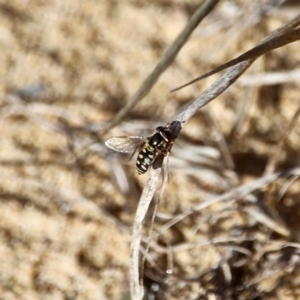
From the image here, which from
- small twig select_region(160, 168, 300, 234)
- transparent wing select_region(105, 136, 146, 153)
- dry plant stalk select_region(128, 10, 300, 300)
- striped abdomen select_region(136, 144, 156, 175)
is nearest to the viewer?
dry plant stalk select_region(128, 10, 300, 300)

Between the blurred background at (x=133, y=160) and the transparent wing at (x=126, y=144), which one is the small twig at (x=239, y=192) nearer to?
the blurred background at (x=133, y=160)

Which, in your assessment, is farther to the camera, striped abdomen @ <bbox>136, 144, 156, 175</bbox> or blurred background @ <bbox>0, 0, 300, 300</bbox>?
blurred background @ <bbox>0, 0, 300, 300</bbox>

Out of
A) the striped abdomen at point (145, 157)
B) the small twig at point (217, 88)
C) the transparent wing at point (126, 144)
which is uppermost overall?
the transparent wing at point (126, 144)

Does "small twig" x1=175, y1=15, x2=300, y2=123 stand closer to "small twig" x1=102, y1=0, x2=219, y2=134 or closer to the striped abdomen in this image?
"small twig" x1=102, y1=0, x2=219, y2=134

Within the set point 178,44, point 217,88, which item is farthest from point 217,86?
point 178,44

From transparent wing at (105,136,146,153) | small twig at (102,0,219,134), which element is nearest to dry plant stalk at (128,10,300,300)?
small twig at (102,0,219,134)

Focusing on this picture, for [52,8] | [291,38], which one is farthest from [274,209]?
[52,8]

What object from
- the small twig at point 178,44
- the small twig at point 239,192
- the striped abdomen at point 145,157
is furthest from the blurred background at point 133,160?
the small twig at point 178,44
